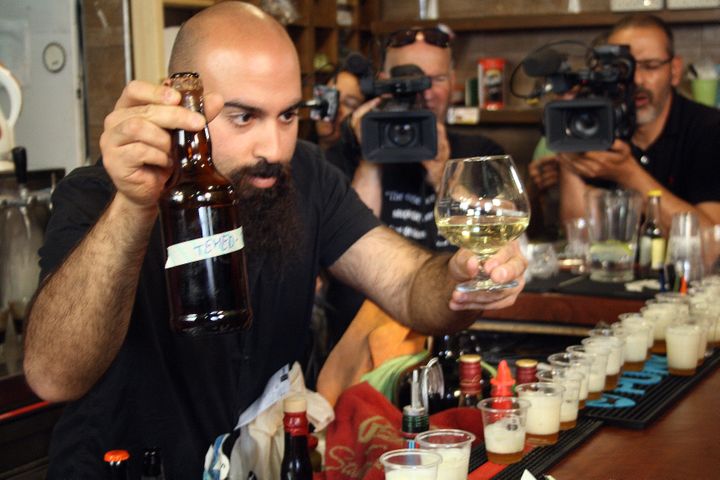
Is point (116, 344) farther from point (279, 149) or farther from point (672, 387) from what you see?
point (672, 387)

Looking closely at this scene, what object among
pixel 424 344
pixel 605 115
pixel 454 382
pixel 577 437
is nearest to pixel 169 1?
pixel 605 115

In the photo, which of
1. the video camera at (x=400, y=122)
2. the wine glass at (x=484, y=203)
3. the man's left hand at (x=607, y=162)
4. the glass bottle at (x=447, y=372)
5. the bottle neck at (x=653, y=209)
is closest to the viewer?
the wine glass at (x=484, y=203)

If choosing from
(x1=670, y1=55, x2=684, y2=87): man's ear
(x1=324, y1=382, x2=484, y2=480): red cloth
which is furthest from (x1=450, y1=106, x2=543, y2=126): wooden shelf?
(x1=324, y1=382, x2=484, y2=480): red cloth

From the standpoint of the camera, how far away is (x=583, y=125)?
11.4 ft

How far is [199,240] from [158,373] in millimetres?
635

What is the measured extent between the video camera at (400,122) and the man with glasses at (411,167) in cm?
6

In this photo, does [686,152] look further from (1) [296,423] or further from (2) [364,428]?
(1) [296,423]

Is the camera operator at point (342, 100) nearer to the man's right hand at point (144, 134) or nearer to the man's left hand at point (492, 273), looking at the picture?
the man's left hand at point (492, 273)

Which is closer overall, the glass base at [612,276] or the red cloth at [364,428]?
the red cloth at [364,428]

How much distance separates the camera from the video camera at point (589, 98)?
3404 mm

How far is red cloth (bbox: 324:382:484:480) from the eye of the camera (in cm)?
165

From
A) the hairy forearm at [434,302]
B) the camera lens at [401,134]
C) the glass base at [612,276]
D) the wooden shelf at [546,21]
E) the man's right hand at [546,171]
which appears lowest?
the glass base at [612,276]

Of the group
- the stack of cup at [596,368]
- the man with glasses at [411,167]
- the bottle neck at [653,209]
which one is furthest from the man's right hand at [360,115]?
the stack of cup at [596,368]

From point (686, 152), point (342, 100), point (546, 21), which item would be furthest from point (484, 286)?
point (546, 21)
